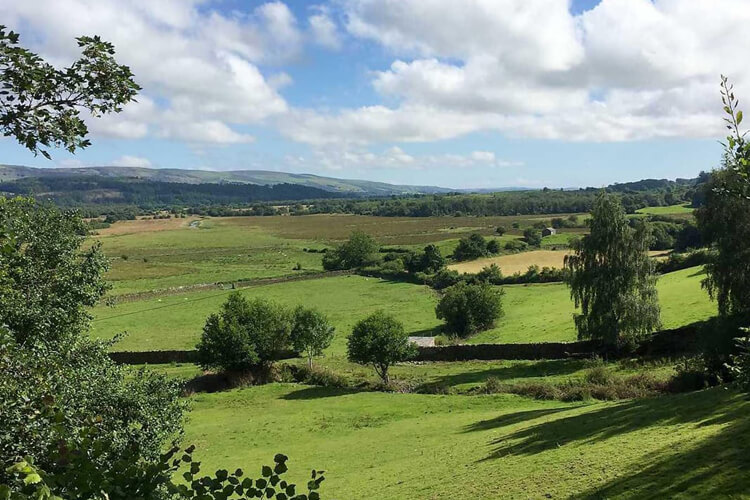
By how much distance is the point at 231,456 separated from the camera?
27.7 m

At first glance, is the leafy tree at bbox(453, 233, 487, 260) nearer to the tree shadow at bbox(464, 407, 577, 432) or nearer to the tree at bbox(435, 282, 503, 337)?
the tree at bbox(435, 282, 503, 337)

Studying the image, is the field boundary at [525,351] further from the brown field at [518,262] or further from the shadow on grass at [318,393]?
the brown field at [518,262]

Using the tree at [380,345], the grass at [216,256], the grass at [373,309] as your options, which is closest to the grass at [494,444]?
the tree at [380,345]

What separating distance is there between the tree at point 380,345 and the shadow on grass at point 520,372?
4.05 metres

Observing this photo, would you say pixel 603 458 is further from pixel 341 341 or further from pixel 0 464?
pixel 341 341

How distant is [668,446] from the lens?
50.0 feet

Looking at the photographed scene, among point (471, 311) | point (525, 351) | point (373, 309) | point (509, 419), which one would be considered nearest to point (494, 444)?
point (509, 419)

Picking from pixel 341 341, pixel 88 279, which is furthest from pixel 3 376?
pixel 341 341

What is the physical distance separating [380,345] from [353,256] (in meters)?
81.1

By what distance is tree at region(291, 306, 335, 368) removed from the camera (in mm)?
50719

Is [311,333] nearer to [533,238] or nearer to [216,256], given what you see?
[533,238]

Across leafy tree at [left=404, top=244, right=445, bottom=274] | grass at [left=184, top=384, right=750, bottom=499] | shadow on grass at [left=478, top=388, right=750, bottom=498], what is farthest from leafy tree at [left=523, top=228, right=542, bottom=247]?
shadow on grass at [left=478, top=388, right=750, bottom=498]

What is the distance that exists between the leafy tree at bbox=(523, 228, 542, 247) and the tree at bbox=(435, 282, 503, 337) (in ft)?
250

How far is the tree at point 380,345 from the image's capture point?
44.0 meters
